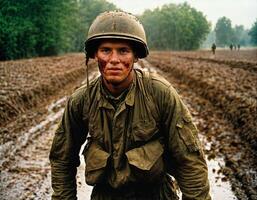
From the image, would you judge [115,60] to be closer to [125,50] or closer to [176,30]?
[125,50]

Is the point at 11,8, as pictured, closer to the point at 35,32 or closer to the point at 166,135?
the point at 35,32

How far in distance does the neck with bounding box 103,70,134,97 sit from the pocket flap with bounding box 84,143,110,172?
370 mm

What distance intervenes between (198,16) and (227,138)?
106m

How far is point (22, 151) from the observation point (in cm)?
657

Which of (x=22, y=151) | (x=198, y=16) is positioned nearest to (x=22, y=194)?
(x=22, y=151)

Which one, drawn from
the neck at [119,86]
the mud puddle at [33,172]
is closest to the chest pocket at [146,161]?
the neck at [119,86]

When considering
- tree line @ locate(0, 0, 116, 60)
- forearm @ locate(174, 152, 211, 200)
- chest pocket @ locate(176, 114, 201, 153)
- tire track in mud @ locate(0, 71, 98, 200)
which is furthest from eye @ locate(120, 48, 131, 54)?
tree line @ locate(0, 0, 116, 60)

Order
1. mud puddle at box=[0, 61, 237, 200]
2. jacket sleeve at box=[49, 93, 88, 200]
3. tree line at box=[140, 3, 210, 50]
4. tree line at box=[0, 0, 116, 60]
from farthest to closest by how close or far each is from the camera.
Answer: tree line at box=[140, 3, 210, 50]
tree line at box=[0, 0, 116, 60]
mud puddle at box=[0, 61, 237, 200]
jacket sleeve at box=[49, 93, 88, 200]

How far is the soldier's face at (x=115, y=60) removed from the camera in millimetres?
2258

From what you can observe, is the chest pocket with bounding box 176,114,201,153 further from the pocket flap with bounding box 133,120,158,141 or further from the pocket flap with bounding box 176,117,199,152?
the pocket flap with bounding box 133,120,158,141

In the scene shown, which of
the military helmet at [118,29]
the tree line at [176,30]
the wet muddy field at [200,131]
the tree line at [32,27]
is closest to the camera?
the military helmet at [118,29]

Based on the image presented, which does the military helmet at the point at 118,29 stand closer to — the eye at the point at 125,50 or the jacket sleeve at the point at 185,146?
the eye at the point at 125,50

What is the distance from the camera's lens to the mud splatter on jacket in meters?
2.18

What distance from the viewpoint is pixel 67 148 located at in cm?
237
